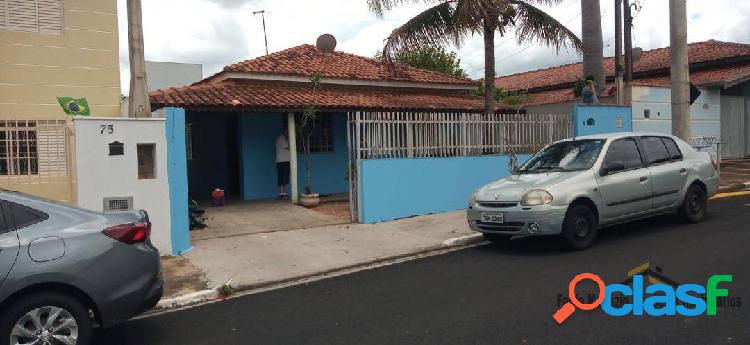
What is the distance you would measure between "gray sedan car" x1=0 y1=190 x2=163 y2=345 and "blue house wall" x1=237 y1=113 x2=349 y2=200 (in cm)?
943

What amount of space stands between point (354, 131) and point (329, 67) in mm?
5984

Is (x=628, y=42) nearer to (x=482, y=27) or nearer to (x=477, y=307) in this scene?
(x=482, y=27)

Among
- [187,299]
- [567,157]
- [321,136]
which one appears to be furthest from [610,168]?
[321,136]

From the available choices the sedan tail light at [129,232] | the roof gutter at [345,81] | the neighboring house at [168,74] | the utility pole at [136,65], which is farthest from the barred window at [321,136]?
the neighboring house at [168,74]

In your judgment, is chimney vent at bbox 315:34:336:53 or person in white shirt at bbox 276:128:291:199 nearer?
person in white shirt at bbox 276:128:291:199

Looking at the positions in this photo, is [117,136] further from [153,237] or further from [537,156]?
[537,156]

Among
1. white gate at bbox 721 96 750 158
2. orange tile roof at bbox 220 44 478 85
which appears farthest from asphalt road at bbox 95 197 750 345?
white gate at bbox 721 96 750 158

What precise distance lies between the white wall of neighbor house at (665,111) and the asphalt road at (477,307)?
8711mm

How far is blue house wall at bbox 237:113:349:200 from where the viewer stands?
45.0 ft

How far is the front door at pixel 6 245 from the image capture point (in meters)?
3.78

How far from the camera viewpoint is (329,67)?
1592cm

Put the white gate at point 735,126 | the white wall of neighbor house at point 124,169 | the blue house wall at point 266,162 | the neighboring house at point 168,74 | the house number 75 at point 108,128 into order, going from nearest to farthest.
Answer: the white wall of neighbor house at point 124,169 < the house number 75 at point 108,128 < the blue house wall at point 266,162 < the white gate at point 735,126 < the neighboring house at point 168,74

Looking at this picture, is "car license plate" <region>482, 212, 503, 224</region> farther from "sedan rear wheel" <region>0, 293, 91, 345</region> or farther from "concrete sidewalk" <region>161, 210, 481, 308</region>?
"sedan rear wheel" <region>0, 293, 91, 345</region>

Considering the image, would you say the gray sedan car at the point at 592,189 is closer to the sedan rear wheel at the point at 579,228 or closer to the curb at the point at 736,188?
the sedan rear wheel at the point at 579,228
